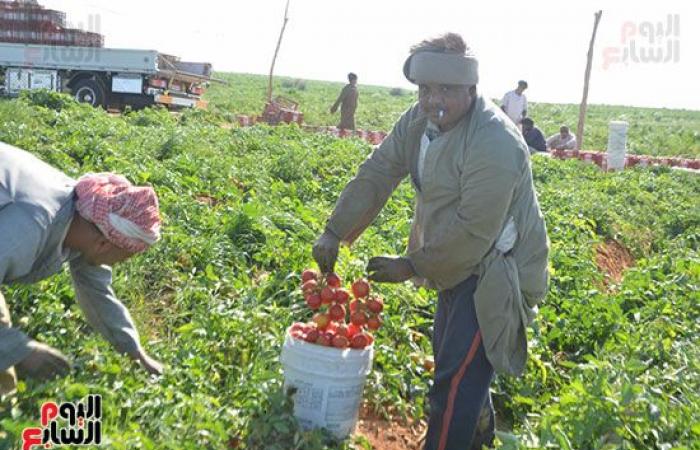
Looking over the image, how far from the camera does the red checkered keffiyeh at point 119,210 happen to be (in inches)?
112

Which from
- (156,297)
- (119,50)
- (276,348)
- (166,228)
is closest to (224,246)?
(166,228)

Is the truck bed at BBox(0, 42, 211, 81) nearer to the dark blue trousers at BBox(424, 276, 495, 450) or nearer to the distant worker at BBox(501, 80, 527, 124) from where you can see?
the distant worker at BBox(501, 80, 527, 124)

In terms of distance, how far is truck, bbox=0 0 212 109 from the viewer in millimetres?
18766

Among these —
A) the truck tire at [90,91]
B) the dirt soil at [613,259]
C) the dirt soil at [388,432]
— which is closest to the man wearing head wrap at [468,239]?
the dirt soil at [388,432]

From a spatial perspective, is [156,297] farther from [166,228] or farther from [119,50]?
[119,50]

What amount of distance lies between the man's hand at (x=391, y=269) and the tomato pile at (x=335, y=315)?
0.82ft

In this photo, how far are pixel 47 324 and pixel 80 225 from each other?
1.05 m

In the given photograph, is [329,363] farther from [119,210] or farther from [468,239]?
[119,210]

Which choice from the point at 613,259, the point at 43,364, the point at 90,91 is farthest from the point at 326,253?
the point at 90,91

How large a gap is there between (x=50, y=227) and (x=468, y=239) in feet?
5.52

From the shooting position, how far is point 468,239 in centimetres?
330

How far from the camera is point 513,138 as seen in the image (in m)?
3.33

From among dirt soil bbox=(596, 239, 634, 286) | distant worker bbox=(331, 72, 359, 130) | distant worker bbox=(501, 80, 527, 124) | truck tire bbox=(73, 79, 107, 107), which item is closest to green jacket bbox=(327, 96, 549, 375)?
dirt soil bbox=(596, 239, 634, 286)

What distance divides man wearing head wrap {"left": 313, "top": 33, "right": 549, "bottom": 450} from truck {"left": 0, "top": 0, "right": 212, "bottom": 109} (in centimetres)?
1636
